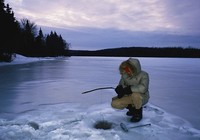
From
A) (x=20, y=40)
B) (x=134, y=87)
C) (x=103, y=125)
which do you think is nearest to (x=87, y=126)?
(x=103, y=125)

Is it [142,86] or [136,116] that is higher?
[142,86]

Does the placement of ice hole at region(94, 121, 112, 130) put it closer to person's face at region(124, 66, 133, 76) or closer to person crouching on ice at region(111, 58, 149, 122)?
person crouching on ice at region(111, 58, 149, 122)

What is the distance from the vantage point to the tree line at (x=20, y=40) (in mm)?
29188

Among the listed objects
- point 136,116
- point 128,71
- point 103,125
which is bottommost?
point 103,125

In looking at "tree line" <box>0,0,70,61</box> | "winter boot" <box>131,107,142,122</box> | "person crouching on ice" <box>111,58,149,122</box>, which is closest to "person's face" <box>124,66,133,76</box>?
"person crouching on ice" <box>111,58,149,122</box>

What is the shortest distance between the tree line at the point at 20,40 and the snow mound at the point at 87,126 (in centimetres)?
2584

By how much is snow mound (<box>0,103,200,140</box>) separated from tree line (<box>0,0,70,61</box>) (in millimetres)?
25835

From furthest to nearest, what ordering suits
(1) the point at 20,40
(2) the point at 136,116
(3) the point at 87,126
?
(1) the point at 20,40
(2) the point at 136,116
(3) the point at 87,126

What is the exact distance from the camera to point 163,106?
22.0 feet

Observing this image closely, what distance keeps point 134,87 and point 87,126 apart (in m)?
1.22

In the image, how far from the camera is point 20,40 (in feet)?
133

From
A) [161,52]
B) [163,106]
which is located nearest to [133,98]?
[163,106]

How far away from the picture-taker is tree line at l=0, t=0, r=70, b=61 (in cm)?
2919

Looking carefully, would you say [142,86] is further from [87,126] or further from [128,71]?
[87,126]
